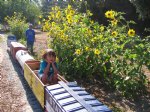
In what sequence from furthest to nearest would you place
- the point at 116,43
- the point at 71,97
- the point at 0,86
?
the point at 0,86, the point at 116,43, the point at 71,97

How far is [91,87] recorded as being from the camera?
365 inches

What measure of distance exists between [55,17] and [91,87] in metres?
3.84

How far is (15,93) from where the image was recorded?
9.23 m

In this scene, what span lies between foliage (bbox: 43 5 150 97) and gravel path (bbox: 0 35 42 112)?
66.3 inches

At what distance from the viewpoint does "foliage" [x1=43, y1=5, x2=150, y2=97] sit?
7.60 m

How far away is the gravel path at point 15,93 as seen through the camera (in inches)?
311

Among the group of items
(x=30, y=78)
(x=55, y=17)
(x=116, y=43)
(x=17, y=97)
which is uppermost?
(x=55, y=17)

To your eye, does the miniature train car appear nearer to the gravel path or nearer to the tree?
the gravel path

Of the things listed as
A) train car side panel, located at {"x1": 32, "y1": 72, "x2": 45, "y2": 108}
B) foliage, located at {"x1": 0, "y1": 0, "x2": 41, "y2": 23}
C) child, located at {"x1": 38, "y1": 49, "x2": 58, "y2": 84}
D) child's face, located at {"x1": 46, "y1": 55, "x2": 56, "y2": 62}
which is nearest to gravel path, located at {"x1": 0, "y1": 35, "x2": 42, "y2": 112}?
train car side panel, located at {"x1": 32, "y1": 72, "x2": 45, "y2": 108}

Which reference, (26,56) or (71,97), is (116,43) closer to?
(71,97)

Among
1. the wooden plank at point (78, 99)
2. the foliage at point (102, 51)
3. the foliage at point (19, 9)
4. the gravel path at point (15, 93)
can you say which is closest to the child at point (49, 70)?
the gravel path at point (15, 93)

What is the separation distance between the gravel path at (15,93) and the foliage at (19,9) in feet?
102

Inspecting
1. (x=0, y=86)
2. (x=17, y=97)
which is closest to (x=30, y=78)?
(x=17, y=97)

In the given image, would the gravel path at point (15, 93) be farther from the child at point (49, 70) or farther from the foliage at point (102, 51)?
the foliage at point (102, 51)
